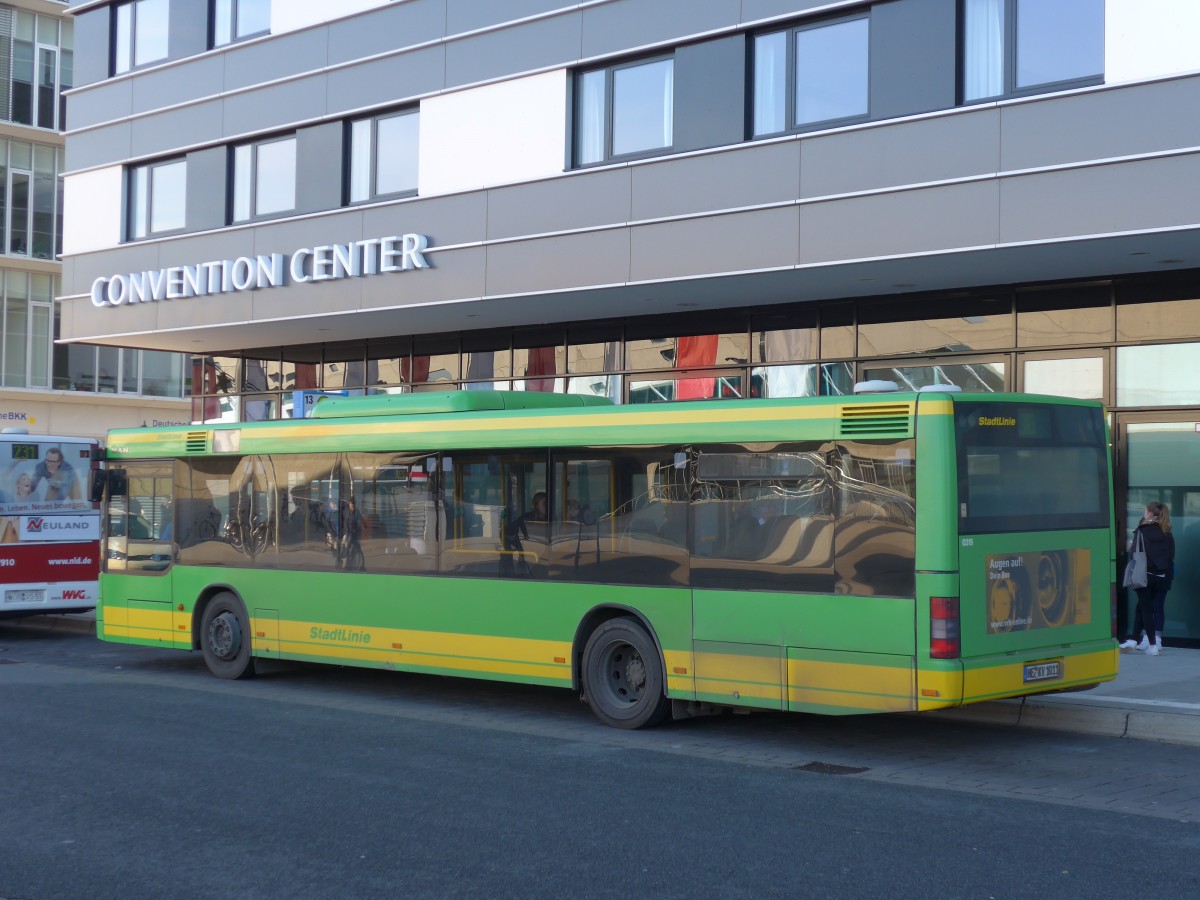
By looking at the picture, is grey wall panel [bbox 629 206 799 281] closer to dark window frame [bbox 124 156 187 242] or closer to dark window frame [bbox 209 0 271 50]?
dark window frame [bbox 209 0 271 50]

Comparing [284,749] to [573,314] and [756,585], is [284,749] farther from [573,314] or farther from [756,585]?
[573,314]

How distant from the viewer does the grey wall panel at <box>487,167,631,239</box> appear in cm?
1764

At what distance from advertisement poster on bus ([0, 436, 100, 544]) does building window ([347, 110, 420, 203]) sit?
574cm

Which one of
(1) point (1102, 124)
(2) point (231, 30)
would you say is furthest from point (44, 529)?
(1) point (1102, 124)

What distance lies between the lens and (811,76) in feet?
53.8

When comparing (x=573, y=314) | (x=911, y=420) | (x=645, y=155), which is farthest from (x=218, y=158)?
(x=911, y=420)

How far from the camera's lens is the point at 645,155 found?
17750mm

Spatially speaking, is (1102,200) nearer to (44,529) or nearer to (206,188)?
(44,529)

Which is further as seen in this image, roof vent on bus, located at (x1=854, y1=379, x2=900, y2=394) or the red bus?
the red bus

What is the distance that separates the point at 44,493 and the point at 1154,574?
1462 cm

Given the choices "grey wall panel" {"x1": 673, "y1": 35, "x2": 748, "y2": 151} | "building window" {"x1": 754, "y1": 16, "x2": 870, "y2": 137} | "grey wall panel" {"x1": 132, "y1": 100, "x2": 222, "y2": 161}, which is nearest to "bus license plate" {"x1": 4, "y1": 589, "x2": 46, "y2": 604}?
"grey wall panel" {"x1": 132, "y1": 100, "x2": 222, "y2": 161}

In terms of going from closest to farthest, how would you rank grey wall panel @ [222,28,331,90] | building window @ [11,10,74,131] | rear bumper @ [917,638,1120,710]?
rear bumper @ [917,638,1120,710]
grey wall panel @ [222,28,331,90]
building window @ [11,10,74,131]

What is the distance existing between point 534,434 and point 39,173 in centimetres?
4127

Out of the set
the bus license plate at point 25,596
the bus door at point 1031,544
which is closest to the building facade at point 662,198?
the bus door at point 1031,544
